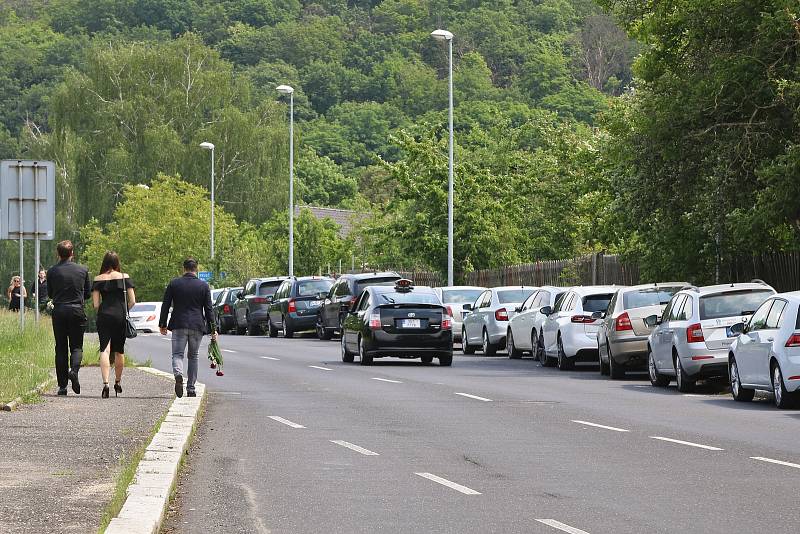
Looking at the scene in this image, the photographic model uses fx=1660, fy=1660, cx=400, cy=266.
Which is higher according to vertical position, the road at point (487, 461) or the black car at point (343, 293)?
the black car at point (343, 293)

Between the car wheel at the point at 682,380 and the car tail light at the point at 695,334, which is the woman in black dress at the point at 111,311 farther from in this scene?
the car wheel at the point at 682,380

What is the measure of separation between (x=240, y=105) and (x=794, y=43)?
249ft

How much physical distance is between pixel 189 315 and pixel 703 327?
720 cm

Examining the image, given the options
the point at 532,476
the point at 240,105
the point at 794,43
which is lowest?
the point at 532,476

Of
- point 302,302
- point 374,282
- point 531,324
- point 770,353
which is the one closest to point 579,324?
point 531,324

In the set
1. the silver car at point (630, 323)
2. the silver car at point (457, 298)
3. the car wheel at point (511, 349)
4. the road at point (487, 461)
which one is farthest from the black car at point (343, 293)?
the road at point (487, 461)

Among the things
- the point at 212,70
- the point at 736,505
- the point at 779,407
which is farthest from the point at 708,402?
the point at 212,70

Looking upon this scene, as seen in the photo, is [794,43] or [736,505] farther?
[794,43]

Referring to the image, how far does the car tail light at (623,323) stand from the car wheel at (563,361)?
3.30 metres

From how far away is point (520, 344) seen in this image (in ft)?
112

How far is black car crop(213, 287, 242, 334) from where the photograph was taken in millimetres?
57906

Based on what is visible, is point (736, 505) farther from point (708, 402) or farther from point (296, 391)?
point (296, 391)

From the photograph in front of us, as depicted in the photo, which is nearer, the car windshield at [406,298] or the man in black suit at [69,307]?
the man in black suit at [69,307]

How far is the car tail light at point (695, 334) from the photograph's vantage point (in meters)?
22.6
